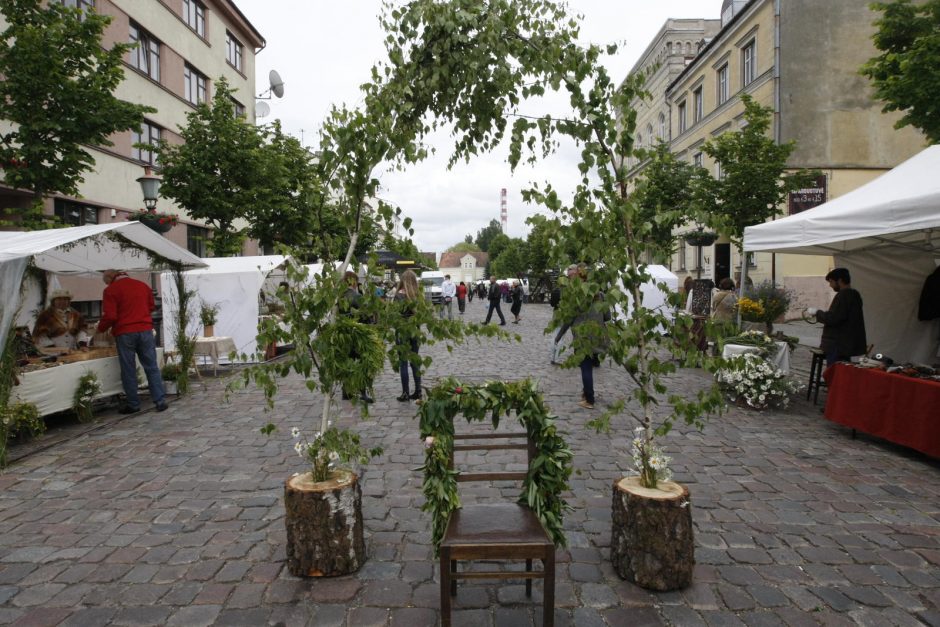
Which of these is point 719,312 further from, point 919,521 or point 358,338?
point 358,338

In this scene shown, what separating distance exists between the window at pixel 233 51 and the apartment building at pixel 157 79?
4 cm

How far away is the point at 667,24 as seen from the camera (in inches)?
1470

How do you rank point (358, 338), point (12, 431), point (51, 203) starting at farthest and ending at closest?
point (51, 203), point (12, 431), point (358, 338)

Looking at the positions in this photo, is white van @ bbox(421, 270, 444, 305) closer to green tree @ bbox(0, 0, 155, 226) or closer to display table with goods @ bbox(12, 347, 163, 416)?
display table with goods @ bbox(12, 347, 163, 416)

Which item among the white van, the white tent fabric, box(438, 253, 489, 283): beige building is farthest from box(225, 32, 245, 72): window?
box(438, 253, 489, 283): beige building

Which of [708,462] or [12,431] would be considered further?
[12,431]

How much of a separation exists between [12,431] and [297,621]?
5.23 m

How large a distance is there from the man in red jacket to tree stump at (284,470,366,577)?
5.74 m

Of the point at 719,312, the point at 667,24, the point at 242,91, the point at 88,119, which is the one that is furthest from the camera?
the point at 667,24

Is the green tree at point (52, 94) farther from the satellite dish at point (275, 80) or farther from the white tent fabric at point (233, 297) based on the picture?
the satellite dish at point (275, 80)

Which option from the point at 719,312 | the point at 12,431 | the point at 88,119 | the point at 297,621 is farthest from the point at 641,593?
the point at 88,119

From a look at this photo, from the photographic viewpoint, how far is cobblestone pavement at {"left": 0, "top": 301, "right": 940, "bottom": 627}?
10.5ft

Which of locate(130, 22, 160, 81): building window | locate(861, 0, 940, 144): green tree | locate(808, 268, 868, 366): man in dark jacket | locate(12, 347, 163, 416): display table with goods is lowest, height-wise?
locate(12, 347, 163, 416): display table with goods

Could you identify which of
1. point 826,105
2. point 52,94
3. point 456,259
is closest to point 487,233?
point 456,259
